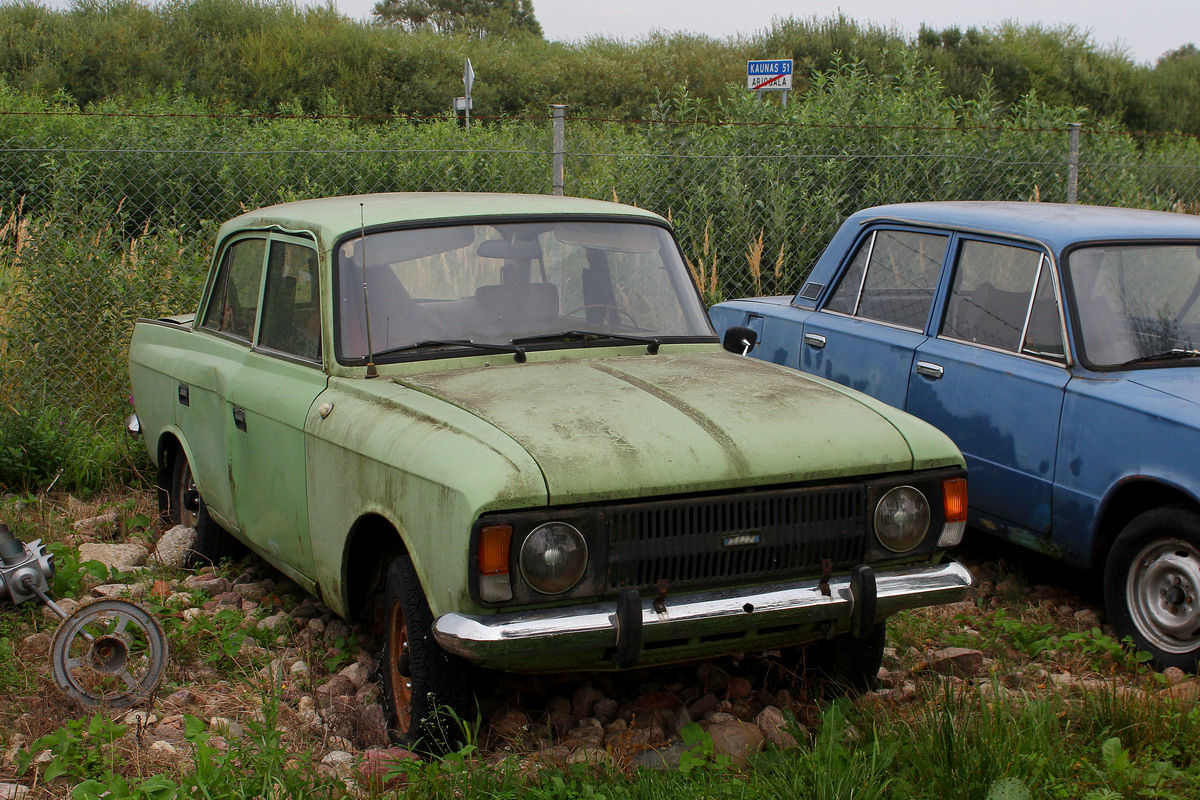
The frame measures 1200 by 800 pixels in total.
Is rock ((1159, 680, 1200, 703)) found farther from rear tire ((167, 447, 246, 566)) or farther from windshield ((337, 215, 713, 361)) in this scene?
rear tire ((167, 447, 246, 566))

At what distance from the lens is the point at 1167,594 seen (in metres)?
4.23

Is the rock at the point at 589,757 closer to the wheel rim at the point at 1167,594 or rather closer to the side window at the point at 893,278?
A: the wheel rim at the point at 1167,594

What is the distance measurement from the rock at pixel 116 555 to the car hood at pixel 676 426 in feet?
7.53

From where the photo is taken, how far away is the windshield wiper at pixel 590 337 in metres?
4.12

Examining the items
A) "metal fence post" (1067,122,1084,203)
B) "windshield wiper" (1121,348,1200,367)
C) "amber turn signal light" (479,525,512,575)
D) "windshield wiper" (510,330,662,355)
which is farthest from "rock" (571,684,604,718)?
"metal fence post" (1067,122,1084,203)

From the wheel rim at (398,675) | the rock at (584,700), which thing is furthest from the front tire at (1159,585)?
the wheel rim at (398,675)

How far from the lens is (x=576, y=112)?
3372cm

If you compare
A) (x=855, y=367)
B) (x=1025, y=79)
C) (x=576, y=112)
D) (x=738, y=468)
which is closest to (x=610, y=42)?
(x=576, y=112)

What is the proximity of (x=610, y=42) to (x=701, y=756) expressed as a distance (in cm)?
3904

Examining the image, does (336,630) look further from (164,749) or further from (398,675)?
(164,749)

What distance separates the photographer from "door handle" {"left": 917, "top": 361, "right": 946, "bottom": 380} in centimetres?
520

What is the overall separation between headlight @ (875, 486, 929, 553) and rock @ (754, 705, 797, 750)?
2.18ft

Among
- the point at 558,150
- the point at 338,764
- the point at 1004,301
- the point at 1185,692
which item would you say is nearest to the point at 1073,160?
the point at 558,150

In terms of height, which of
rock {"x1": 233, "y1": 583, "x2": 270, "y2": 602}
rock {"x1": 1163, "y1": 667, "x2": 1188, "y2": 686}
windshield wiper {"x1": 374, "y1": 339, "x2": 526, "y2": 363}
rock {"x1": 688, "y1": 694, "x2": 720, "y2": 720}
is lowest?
rock {"x1": 233, "y1": 583, "x2": 270, "y2": 602}
